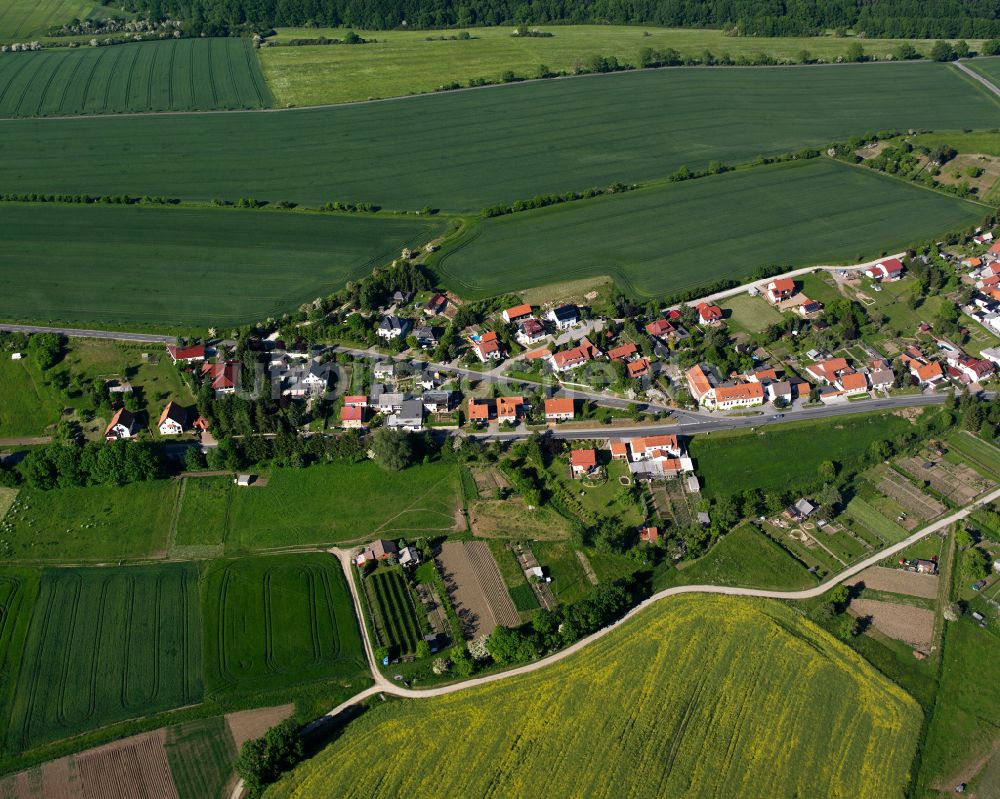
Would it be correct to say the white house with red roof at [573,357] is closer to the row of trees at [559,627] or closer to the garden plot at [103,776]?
the row of trees at [559,627]

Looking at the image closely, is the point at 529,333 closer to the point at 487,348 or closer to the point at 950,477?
the point at 487,348

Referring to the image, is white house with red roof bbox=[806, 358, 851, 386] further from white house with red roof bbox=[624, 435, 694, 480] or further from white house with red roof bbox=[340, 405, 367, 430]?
white house with red roof bbox=[340, 405, 367, 430]

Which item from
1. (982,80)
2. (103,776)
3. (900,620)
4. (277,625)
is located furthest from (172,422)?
(982,80)

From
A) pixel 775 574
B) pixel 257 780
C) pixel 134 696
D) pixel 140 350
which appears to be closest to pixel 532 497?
pixel 775 574

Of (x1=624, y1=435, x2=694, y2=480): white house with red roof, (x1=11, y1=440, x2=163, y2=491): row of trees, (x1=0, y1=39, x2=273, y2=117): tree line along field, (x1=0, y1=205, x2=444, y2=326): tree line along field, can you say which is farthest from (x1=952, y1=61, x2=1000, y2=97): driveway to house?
(x1=11, y1=440, x2=163, y2=491): row of trees

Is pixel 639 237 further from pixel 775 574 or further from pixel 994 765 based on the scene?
pixel 994 765
